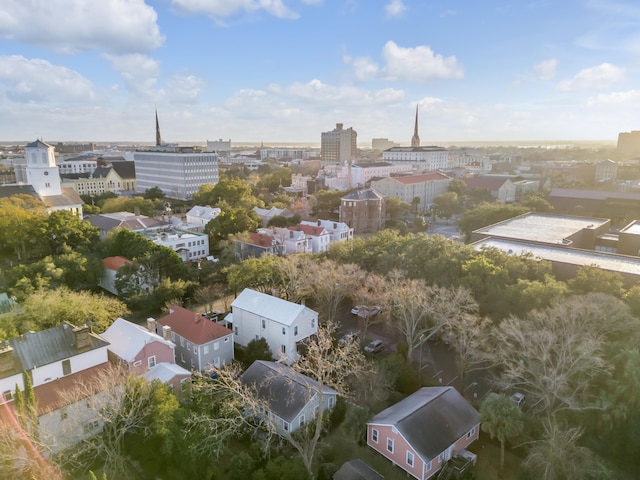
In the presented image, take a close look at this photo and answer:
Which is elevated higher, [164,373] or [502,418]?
[164,373]

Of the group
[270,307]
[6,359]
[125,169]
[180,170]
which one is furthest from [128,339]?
[125,169]

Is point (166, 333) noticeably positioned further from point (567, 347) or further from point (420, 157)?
point (420, 157)

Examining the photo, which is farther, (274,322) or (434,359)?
(434,359)

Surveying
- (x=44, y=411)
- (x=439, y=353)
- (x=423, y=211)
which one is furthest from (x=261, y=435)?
(x=423, y=211)

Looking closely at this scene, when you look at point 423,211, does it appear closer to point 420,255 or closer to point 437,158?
point 420,255

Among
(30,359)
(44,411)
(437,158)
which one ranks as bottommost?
(44,411)

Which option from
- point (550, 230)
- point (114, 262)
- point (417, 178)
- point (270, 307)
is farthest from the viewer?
point (417, 178)

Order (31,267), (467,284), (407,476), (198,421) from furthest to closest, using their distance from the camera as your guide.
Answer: (31,267), (467,284), (407,476), (198,421)
